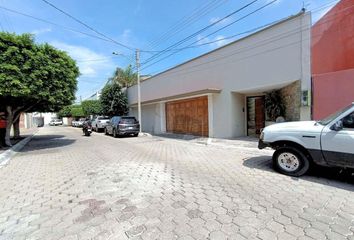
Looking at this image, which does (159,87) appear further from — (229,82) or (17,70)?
(17,70)

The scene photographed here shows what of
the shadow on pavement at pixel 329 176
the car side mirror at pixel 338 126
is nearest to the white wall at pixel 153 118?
the shadow on pavement at pixel 329 176

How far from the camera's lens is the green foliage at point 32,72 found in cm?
982

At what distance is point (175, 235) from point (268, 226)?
1.33 meters

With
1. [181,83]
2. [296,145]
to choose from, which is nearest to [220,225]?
[296,145]

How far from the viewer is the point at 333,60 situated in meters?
11.5

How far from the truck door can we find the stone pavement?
0.53 metres

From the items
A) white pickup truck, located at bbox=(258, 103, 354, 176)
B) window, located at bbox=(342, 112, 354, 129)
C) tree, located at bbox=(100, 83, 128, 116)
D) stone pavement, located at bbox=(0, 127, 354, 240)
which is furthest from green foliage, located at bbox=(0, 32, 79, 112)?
tree, located at bbox=(100, 83, 128, 116)

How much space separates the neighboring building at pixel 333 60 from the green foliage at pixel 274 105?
2.18 meters

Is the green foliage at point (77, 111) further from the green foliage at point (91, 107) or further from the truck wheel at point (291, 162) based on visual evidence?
the truck wheel at point (291, 162)

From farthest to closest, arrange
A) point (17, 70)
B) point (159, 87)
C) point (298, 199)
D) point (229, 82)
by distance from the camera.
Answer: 1. point (159, 87)
2. point (229, 82)
3. point (17, 70)
4. point (298, 199)

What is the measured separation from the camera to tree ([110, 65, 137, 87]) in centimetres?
3089

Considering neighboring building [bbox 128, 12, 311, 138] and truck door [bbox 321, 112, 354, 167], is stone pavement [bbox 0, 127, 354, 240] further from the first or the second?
neighboring building [bbox 128, 12, 311, 138]

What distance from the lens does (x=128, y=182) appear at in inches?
216

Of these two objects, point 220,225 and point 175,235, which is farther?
point 220,225
